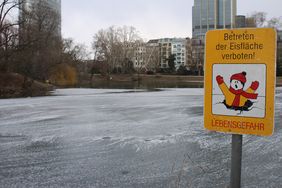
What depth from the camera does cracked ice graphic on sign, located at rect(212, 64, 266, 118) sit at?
9.62ft

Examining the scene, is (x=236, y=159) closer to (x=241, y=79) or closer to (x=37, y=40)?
(x=241, y=79)

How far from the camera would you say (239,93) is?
2982 millimetres

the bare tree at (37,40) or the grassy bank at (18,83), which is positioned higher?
the bare tree at (37,40)

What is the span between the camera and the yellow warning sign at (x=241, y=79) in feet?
9.55

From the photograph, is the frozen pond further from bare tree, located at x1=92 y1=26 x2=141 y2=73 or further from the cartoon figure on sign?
bare tree, located at x1=92 y1=26 x2=141 y2=73

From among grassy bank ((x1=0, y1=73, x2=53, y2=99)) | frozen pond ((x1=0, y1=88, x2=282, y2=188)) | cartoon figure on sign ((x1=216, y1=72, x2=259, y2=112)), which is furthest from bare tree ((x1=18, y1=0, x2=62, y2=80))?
cartoon figure on sign ((x1=216, y1=72, x2=259, y2=112))

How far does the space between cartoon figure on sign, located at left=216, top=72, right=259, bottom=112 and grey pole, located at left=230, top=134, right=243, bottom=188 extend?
25 cm

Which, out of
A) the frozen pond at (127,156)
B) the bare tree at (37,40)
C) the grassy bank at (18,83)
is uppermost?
the bare tree at (37,40)

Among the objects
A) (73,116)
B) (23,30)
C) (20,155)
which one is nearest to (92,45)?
(23,30)

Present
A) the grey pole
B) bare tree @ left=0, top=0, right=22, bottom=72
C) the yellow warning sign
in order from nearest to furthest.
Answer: the yellow warning sign
the grey pole
bare tree @ left=0, top=0, right=22, bottom=72

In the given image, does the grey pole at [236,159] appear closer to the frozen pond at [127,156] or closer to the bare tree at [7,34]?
the frozen pond at [127,156]

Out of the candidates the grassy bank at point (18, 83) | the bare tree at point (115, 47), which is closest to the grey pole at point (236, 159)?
the grassy bank at point (18, 83)

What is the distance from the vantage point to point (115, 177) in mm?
6488

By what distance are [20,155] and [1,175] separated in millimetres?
1665
